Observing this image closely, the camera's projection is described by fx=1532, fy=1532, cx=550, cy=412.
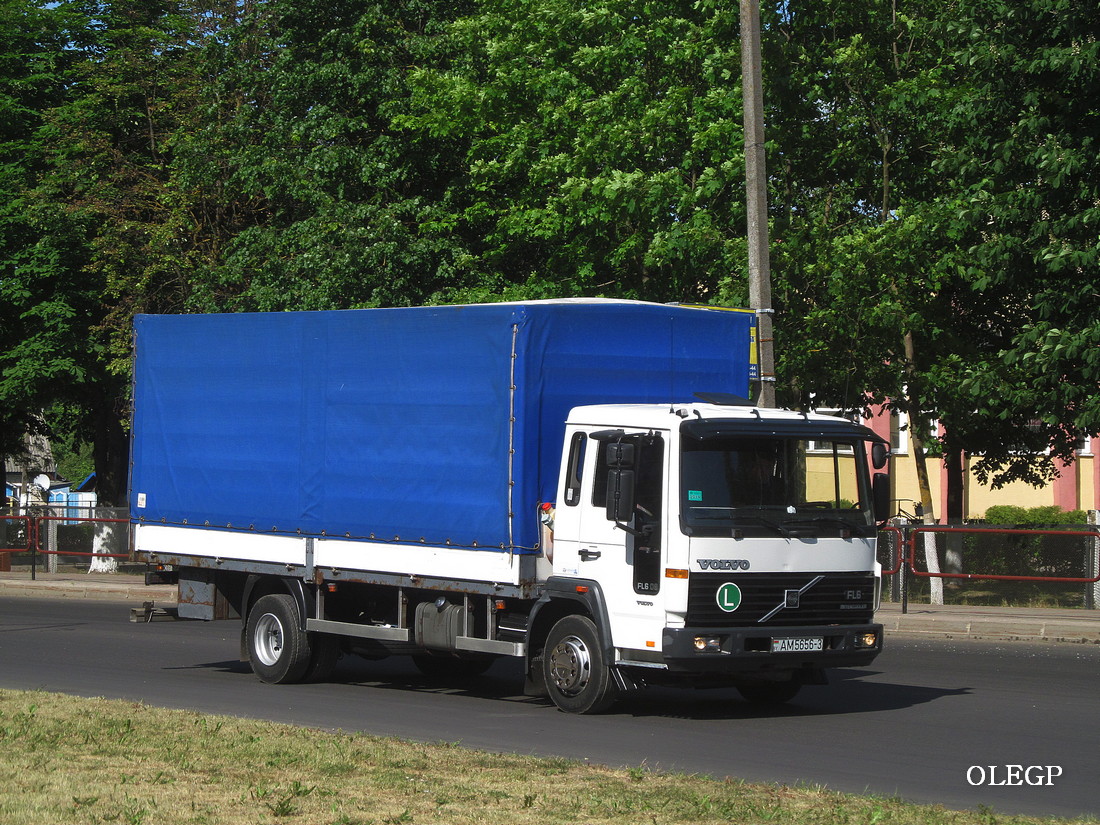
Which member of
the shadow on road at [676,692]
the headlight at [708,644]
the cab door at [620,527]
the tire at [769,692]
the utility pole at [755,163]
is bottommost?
the shadow on road at [676,692]

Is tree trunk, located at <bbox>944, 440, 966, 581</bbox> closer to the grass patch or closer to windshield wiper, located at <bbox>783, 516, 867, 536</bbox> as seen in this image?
windshield wiper, located at <bbox>783, 516, 867, 536</bbox>

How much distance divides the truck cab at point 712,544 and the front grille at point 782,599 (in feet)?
0.03

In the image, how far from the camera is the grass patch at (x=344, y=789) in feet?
24.5

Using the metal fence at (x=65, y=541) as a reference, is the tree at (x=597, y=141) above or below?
above

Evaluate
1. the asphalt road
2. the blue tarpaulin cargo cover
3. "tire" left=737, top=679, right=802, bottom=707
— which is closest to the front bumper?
the asphalt road

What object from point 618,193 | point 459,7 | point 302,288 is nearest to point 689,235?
point 618,193

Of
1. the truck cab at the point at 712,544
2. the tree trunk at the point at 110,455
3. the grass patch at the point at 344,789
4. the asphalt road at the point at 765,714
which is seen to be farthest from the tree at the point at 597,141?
the grass patch at the point at 344,789

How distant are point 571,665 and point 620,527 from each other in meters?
1.26

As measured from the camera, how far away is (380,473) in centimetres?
1334

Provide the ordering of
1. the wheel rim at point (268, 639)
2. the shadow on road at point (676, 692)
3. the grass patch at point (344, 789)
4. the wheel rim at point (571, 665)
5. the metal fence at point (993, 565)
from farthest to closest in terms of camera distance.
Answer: the metal fence at point (993, 565) < the wheel rim at point (268, 639) < the shadow on road at point (676, 692) < the wheel rim at point (571, 665) < the grass patch at point (344, 789)

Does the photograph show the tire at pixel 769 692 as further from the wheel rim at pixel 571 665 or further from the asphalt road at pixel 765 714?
the wheel rim at pixel 571 665

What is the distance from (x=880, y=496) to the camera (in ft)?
39.9

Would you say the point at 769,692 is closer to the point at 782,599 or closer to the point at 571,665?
the point at 782,599

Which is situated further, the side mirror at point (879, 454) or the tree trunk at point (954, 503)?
the tree trunk at point (954, 503)
